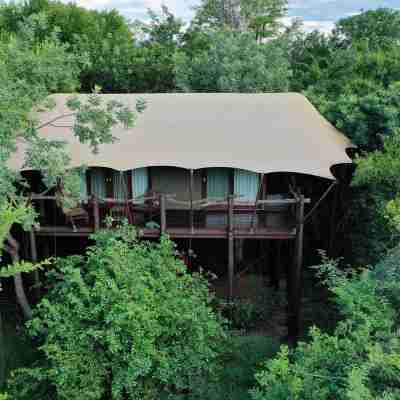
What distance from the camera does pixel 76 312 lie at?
865 centimetres

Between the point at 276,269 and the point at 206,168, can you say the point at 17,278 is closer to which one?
the point at 206,168

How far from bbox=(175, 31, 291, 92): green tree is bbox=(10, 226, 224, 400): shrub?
10.9 meters

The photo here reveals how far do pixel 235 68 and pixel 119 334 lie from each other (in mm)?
12826

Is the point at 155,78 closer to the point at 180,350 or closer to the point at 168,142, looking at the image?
the point at 168,142

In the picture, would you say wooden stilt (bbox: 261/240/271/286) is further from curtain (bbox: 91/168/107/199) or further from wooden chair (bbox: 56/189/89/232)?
wooden chair (bbox: 56/189/89/232)

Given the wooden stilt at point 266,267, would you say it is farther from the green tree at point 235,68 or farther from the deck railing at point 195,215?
the green tree at point 235,68

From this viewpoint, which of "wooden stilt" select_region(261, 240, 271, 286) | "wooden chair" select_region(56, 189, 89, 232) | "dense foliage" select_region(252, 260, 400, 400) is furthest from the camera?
"wooden stilt" select_region(261, 240, 271, 286)

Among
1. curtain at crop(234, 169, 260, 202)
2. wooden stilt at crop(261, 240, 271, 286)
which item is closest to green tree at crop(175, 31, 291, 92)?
wooden stilt at crop(261, 240, 271, 286)

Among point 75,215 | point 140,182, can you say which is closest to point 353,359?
point 140,182

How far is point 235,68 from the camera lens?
18172mm

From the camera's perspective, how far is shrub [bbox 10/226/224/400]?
830 centimetres

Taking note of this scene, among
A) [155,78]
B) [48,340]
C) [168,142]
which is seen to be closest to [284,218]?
[168,142]

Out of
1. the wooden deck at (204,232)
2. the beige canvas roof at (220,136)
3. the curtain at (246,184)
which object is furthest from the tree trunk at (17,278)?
the curtain at (246,184)

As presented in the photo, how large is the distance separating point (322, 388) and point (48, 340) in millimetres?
5165
